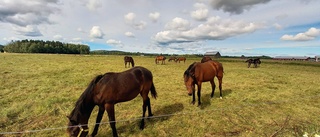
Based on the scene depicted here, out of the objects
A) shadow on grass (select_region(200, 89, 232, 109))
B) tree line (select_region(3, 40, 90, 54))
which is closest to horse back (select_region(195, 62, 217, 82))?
shadow on grass (select_region(200, 89, 232, 109))

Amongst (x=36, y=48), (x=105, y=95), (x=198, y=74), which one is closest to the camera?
(x=105, y=95)

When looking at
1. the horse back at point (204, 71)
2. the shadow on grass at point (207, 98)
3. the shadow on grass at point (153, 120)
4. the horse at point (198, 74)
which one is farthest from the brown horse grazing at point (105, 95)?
the shadow on grass at point (207, 98)

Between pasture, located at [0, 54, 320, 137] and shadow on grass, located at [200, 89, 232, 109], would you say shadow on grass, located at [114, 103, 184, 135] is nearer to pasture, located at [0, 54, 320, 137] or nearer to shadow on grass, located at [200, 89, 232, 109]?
pasture, located at [0, 54, 320, 137]

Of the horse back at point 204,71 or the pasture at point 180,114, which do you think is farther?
the horse back at point 204,71

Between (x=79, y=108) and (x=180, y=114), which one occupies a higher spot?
(x=79, y=108)

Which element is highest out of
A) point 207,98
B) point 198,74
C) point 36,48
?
point 36,48

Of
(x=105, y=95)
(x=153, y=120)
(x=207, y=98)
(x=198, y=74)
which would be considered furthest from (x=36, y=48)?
(x=105, y=95)

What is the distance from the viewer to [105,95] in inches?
197

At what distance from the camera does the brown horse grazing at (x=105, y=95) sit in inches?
179

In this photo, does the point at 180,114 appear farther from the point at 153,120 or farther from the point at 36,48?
the point at 36,48

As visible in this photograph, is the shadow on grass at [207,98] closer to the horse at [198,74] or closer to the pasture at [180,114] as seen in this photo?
the pasture at [180,114]

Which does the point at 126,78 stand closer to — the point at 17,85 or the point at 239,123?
the point at 239,123

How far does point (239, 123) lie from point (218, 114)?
881mm

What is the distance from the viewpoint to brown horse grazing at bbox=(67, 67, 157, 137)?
4.55 meters
